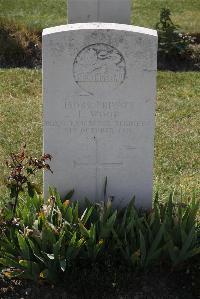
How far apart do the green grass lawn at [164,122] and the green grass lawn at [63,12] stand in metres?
2.62

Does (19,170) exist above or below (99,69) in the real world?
below

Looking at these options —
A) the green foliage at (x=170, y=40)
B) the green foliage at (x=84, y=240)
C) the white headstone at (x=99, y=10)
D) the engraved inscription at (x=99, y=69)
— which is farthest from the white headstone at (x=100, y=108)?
the green foliage at (x=170, y=40)

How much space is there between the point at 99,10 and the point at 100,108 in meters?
4.29

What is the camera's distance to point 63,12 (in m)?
13.8

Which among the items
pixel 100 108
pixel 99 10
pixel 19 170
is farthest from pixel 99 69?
pixel 99 10

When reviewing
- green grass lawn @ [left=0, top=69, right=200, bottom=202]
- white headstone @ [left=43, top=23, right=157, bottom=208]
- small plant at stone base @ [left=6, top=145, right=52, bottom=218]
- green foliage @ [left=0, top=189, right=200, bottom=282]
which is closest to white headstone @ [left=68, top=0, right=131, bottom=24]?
green grass lawn @ [left=0, top=69, right=200, bottom=202]


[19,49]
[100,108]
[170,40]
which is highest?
[170,40]

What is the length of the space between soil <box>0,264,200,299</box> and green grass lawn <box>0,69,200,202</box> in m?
1.55

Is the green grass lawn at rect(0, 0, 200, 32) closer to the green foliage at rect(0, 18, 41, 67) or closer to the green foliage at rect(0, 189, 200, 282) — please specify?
the green foliage at rect(0, 18, 41, 67)

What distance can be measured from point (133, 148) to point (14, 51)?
6140 millimetres

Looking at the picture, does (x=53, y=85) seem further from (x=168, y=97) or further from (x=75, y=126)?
(x=168, y=97)

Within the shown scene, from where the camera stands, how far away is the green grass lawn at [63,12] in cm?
1281

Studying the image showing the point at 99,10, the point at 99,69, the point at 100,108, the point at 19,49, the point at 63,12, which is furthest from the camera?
the point at 63,12

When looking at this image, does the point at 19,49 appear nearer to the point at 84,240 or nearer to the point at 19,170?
the point at 19,170
